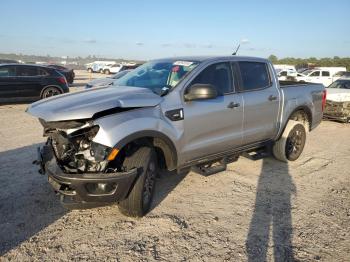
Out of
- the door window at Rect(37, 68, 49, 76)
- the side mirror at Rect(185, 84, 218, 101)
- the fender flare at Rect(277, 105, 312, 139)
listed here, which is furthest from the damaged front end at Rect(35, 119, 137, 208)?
the door window at Rect(37, 68, 49, 76)

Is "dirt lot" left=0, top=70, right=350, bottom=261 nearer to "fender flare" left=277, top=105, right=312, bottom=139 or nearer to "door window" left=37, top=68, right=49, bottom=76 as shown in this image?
"fender flare" left=277, top=105, right=312, bottom=139

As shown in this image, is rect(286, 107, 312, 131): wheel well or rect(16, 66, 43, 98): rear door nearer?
rect(286, 107, 312, 131): wheel well

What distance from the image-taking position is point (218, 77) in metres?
5.03

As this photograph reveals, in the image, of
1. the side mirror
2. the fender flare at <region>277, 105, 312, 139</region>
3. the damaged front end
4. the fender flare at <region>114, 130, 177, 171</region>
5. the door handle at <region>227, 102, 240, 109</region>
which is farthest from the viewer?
the fender flare at <region>277, 105, 312, 139</region>

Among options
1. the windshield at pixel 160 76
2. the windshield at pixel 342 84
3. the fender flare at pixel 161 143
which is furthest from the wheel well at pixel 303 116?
the windshield at pixel 342 84

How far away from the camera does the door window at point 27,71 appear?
1352cm

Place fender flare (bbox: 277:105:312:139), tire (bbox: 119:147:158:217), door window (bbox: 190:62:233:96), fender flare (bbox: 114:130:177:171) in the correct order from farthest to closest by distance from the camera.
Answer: fender flare (bbox: 277:105:312:139) < door window (bbox: 190:62:233:96) < tire (bbox: 119:147:158:217) < fender flare (bbox: 114:130:177:171)

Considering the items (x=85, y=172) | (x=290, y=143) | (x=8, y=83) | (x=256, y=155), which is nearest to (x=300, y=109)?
(x=290, y=143)

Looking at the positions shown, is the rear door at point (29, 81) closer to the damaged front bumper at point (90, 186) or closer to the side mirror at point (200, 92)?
the damaged front bumper at point (90, 186)

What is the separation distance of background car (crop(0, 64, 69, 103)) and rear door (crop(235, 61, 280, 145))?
1046cm

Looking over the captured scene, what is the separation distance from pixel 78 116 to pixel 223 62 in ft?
8.03

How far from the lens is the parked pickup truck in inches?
145

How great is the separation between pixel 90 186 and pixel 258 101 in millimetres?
3041

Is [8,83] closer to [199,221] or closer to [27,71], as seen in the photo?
[27,71]
